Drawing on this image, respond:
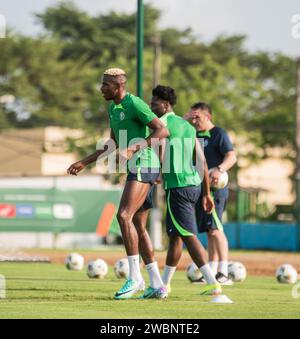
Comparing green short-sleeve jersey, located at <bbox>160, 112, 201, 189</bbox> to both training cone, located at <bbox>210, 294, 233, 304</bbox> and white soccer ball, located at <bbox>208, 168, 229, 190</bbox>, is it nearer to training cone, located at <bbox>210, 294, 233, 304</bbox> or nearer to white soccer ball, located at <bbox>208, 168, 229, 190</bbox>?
training cone, located at <bbox>210, 294, 233, 304</bbox>

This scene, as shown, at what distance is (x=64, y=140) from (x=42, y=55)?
459 inches

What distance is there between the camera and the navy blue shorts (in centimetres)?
1580

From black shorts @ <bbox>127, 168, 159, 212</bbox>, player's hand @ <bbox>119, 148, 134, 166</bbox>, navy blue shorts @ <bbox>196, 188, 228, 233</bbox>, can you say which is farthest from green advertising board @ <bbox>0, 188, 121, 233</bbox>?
player's hand @ <bbox>119, 148, 134, 166</bbox>

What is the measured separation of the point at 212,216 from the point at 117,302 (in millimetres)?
3732

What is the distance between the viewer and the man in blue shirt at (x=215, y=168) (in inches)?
621

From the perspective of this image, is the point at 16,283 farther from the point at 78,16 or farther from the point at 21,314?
the point at 78,16

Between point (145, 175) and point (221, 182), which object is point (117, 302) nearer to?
point (145, 175)

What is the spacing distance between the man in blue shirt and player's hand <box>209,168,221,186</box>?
3cm

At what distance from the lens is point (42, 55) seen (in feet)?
249

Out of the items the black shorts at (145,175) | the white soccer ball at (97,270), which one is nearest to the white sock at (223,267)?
the white soccer ball at (97,270)

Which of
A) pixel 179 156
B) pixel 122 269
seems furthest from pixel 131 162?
pixel 122 269

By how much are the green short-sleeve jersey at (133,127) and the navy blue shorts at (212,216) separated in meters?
2.97
